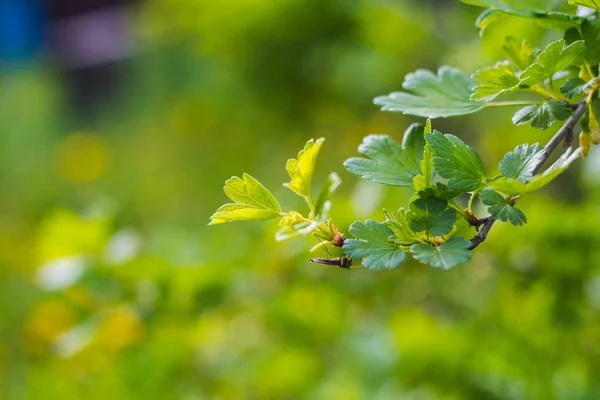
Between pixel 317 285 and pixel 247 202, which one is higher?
pixel 247 202

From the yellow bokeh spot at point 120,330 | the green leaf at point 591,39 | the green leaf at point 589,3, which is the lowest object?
the yellow bokeh spot at point 120,330

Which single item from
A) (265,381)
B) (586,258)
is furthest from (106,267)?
(586,258)

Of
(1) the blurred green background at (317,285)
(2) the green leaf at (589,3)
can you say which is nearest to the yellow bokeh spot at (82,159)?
(1) the blurred green background at (317,285)

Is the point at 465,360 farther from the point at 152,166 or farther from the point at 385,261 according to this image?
the point at 152,166

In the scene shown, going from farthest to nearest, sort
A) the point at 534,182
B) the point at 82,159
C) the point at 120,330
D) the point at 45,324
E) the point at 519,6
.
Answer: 1. the point at 82,159
2. the point at 45,324
3. the point at 120,330
4. the point at 519,6
5. the point at 534,182

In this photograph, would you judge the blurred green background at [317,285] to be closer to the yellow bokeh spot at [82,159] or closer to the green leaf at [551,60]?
the green leaf at [551,60]

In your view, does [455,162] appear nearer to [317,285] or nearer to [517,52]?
[517,52]

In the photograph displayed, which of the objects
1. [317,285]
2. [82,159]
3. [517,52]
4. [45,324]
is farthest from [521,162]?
[82,159]
